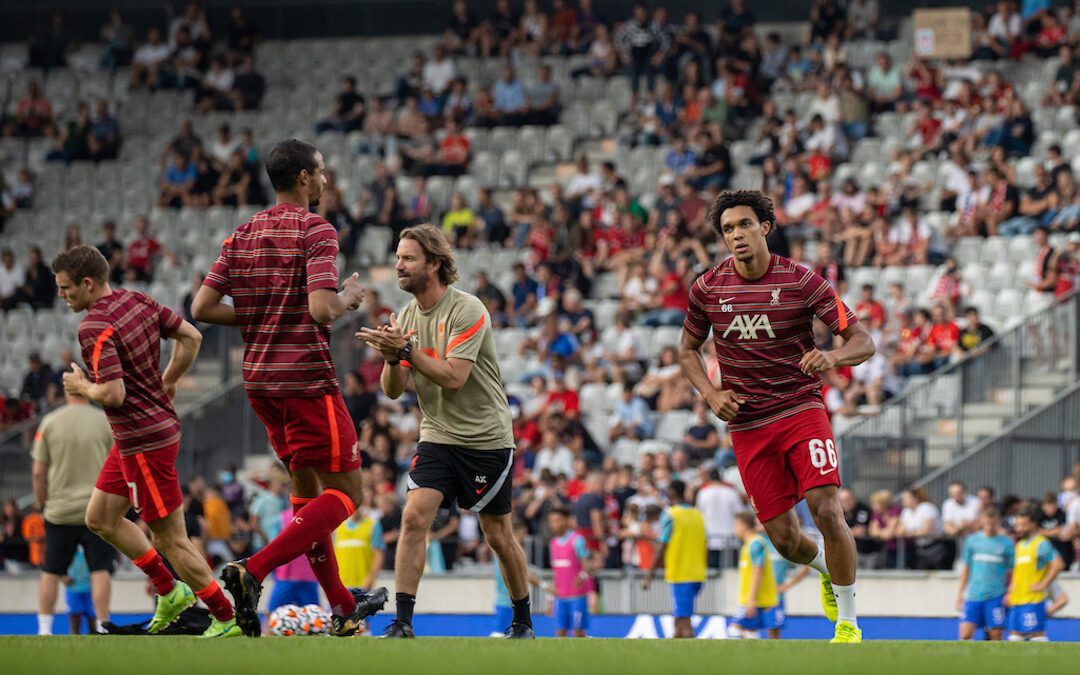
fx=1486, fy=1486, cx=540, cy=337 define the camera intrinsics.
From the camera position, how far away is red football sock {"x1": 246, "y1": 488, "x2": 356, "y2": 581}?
20.7 ft

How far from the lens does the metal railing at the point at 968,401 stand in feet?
53.0

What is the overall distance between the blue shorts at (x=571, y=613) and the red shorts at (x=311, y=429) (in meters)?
7.82

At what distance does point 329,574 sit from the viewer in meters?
6.85

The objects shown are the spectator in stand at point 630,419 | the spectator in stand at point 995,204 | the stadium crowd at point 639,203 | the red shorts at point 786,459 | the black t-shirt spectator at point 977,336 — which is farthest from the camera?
the spectator in stand at point 995,204

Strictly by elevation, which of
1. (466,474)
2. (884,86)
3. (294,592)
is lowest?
(294,592)

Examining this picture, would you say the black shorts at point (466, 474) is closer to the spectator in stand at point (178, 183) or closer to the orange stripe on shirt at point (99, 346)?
the orange stripe on shirt at point (99, 346)

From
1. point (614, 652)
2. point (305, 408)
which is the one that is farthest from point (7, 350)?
point (614, 652)

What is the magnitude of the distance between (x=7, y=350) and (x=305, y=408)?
16644mm

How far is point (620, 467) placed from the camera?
53.9 ft

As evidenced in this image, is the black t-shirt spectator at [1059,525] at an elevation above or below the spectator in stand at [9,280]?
below

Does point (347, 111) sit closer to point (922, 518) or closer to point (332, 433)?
point (922, 518)

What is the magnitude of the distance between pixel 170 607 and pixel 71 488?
3718 millimetres

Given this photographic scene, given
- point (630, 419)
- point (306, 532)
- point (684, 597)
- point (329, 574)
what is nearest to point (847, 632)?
point (329, 574)

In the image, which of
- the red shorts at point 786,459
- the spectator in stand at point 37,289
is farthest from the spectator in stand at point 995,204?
the spectator in stand at point 37,289
